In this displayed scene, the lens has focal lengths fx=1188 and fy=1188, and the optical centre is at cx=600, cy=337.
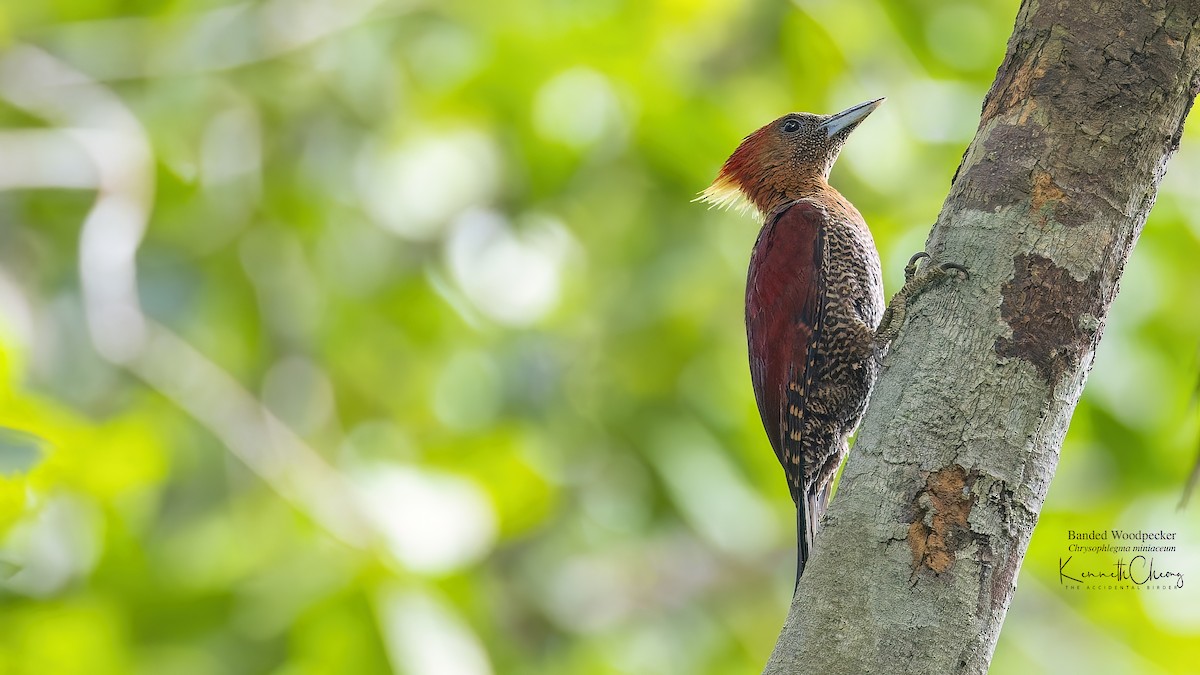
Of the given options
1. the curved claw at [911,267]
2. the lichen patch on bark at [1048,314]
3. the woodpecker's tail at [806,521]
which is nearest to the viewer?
the lichen patch on bark at [1048,314]

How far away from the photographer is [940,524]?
73.3 inches

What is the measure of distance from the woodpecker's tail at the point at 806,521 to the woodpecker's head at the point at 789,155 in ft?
3.58

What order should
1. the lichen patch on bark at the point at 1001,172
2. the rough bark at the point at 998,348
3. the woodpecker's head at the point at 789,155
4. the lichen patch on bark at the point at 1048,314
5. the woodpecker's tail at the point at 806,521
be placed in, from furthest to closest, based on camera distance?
the woodpecker's head at the point at 789,155 < the woodpecker's tail at the point at 806,521 < the lichen patch on bark at the point at 1001,172 < the lichen patch on bark at the point at 1048,314 < the rough bark at the point at 998,348

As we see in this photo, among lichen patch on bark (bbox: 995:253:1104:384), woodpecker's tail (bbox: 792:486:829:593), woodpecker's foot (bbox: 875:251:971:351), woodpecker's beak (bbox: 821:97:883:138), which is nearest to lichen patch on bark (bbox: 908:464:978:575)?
lichen patch on bark (bbox: 995:253:1104:384)

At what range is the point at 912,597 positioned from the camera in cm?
185

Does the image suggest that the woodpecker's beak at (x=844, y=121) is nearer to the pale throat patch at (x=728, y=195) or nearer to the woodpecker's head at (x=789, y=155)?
the woodpecker's head at (x=789, y=155)

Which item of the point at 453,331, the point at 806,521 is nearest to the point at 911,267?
the point at 806,521

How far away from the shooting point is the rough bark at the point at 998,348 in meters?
1.85

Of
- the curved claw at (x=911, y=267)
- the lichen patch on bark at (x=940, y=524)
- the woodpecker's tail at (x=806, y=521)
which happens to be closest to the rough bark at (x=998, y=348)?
the lichen patch on bark at (x=940, y=524)

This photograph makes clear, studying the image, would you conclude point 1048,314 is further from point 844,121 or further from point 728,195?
point 728,195

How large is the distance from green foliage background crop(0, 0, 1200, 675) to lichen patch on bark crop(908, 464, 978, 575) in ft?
8.49

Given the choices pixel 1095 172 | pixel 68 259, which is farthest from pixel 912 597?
pixel 68 259

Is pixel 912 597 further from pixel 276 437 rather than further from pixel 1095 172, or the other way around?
pixel 276 437

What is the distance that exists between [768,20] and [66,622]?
4508 millimetres
